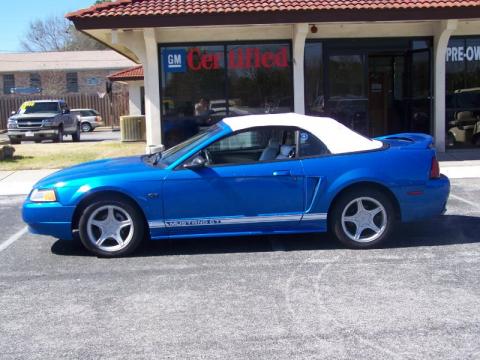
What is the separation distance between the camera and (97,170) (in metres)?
6.61

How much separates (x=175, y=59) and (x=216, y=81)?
1.06 meters

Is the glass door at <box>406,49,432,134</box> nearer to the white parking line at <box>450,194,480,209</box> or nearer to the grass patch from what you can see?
the white parking line at <box>450,194,480,209</box>

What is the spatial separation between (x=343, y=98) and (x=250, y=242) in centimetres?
803

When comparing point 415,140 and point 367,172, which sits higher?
point 415,140

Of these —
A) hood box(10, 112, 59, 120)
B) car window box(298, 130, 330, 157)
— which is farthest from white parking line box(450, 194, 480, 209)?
hood box(10, 112, 59, 120)

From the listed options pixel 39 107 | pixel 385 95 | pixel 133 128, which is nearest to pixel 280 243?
pixel 385 95

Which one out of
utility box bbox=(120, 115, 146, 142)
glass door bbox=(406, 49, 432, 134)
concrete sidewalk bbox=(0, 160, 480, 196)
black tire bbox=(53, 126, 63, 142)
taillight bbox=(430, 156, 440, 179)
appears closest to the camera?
taillight bbox=(430, 156, 440, 179)

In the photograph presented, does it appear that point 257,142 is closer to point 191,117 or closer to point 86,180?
point 86,180

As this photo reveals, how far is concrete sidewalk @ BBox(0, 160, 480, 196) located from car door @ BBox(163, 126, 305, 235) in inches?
223

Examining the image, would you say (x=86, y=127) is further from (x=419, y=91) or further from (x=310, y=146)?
(x=310, y=146)

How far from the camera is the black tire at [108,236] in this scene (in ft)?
20.4

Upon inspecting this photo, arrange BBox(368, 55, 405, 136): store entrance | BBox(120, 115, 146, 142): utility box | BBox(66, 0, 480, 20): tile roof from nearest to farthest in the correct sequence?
1. BBox(66, 0, 480, 20): tile roof
2. BBox(368, 55, 405, 136): store entrance
3. BBox(120, 115, 146, 142): utility box

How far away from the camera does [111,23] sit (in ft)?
40.9

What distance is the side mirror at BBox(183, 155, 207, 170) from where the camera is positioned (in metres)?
6.26
